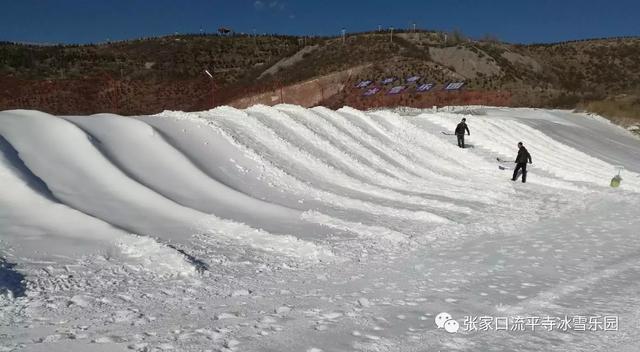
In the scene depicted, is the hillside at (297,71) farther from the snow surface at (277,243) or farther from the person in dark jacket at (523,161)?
the snow surface at (277,243)

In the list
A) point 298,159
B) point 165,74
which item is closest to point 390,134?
point 298,159

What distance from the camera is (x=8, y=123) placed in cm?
1080

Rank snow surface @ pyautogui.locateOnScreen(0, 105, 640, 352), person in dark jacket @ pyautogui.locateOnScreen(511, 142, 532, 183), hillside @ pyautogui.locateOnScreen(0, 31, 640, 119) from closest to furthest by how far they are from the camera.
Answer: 1. snow surface @ pyautogui.locateOnScreen(0, 105, 640, 352)
2. person in dark jacket @ pyautogui.locateOnScreen(511, 142, 532, 183)
3. hillside @ pyautogui.locateOnScreen(0, 31, 640, 119)

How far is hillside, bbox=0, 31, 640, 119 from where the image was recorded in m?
37.9

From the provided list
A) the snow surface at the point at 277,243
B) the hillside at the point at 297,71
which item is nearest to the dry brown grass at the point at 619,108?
the hillside at the point at 297,71

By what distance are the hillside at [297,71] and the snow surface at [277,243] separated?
2029 centimetres

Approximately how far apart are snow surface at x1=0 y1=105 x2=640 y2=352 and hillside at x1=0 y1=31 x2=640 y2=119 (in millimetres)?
20286

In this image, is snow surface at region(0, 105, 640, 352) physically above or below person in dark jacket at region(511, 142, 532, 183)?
below

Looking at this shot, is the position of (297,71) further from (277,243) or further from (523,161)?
(277,243)

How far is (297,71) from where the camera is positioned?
4878cm

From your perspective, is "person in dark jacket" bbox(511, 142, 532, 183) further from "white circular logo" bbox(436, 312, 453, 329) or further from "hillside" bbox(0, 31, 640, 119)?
"hillside" bbox(0, 31, 640, 119)

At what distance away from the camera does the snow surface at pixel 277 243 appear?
4.64 meters

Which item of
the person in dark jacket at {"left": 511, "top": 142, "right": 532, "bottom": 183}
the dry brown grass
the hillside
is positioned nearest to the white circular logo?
the person in dark jacket at {"left": 511, "top": 142, "right": 532, "bottom": 183}

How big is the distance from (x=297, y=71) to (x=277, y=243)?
42.5 metres
